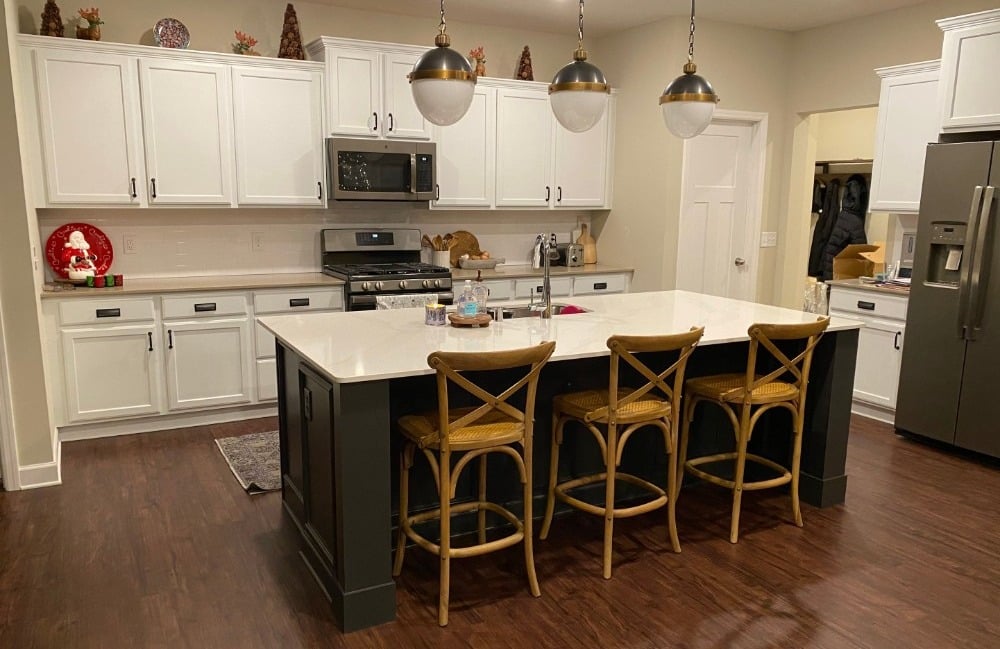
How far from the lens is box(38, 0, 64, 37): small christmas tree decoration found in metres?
4.29

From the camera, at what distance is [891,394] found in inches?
192

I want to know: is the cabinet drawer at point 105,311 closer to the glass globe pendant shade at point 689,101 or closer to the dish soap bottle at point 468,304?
the dish soap bottle at point 468,304

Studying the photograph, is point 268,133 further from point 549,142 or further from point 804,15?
point 804,15

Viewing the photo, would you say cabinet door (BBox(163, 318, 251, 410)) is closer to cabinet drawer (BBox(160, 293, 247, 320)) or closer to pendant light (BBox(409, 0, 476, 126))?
cabinet drawer (BBox(160, 293, 247, 320))

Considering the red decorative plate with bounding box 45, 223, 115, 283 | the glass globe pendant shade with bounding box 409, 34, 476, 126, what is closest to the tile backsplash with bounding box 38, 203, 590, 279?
the red decorative plate with bounding box 45, 223, 115, 283

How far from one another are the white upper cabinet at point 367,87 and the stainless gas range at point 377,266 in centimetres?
75

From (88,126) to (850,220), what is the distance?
6195 millimetres

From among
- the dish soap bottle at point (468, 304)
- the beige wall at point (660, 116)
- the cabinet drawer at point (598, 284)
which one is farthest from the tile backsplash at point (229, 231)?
the dish soap bottle at point (468, 304)

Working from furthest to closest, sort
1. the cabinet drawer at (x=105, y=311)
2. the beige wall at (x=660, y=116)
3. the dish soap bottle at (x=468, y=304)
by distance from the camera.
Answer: the beige wall at (x=660, y=116) < the cabinet drawer at (x=105, y=311) < the dish soap bottle at (x=468, y=304)

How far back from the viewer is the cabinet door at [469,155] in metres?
5.51

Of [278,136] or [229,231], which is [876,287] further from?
[229,231]

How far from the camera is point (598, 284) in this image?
6.02 metres

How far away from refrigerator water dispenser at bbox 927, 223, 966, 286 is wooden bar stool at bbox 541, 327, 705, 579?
2.29 metres

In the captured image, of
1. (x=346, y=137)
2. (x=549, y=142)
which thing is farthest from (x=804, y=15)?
(x=346, y=137)
